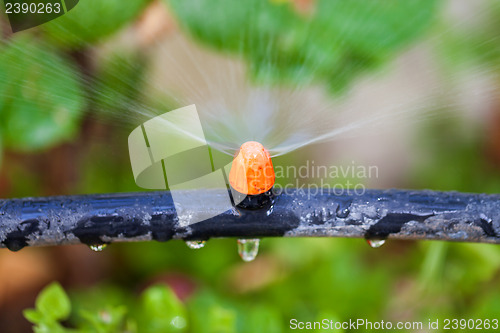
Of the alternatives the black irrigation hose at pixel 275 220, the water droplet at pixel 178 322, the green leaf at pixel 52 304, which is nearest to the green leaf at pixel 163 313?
the water droplet at pixel 178 322

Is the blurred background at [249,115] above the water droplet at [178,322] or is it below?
above

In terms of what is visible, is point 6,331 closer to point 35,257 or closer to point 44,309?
point 35,257

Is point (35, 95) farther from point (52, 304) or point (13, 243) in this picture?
point (13, 243)

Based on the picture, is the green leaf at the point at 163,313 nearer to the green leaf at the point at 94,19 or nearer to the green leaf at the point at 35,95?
the green leaf at the point at 35,95
